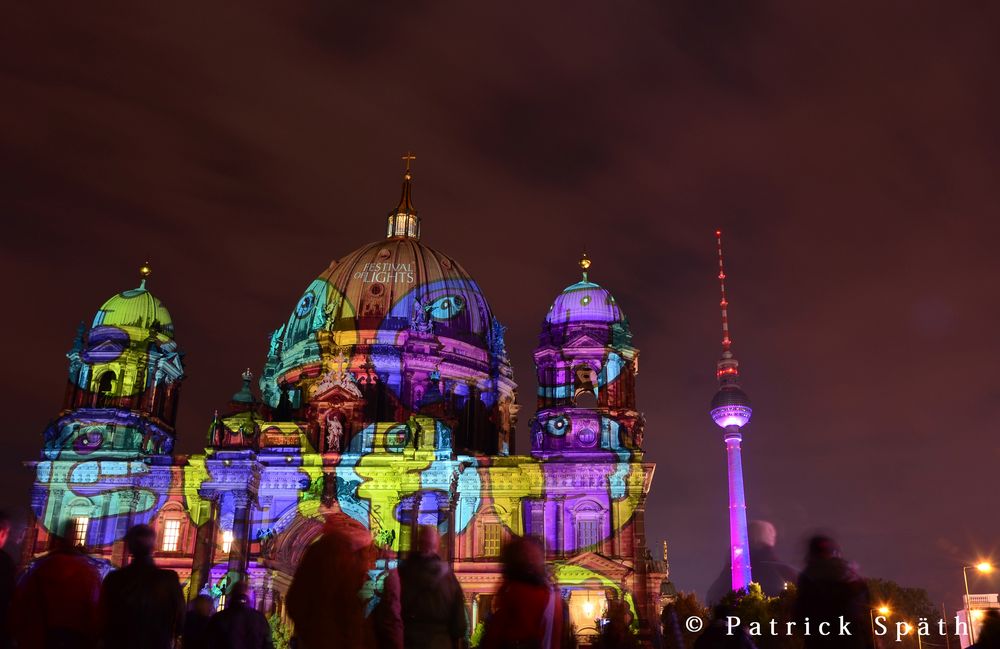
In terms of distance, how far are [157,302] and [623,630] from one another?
54.4 metres

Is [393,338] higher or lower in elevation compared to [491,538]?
higher

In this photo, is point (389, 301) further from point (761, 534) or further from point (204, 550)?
point (761, 534)

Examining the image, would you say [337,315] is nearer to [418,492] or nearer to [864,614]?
[418,492]

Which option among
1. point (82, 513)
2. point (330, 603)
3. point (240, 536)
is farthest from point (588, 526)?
point (330, 603)

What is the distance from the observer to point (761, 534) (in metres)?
173

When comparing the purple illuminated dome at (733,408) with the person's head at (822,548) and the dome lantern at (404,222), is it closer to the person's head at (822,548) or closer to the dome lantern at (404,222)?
the dome lantern at (404,222)

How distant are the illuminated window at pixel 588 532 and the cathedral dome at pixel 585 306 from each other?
12.5 meters

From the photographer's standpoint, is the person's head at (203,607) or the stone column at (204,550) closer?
the person's head at (203,607)

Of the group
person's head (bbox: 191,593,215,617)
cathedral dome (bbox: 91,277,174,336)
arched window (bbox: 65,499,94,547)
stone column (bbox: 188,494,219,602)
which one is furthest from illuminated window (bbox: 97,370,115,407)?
person's head (bbox: 191,593,215,617)

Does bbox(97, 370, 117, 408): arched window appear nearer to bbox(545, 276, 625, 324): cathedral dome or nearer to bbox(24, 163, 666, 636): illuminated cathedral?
bbox(24, 163, 666, 636): illuminated cathedral

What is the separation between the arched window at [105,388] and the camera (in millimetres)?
60094

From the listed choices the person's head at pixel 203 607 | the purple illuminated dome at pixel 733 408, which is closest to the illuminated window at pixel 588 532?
Answer: the person's head at pixel 203 607

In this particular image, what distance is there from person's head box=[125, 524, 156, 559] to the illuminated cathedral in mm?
37948

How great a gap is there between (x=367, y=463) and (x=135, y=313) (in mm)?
19092
